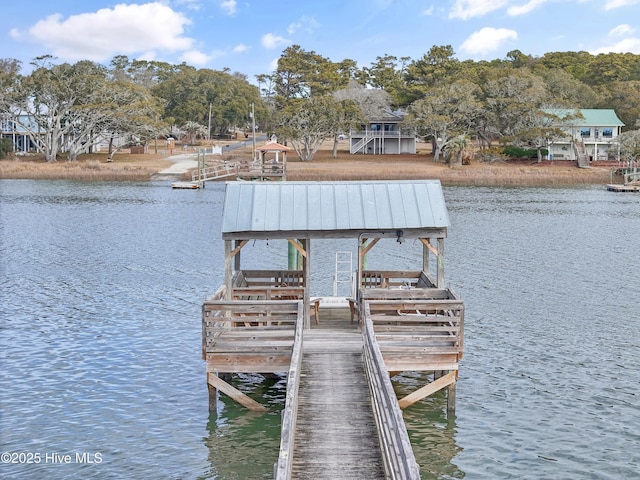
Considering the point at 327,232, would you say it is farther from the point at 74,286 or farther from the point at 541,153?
the point at 541,153

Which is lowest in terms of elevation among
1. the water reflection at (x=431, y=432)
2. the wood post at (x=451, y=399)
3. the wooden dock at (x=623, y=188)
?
the water reflection at (x=431, y=432)

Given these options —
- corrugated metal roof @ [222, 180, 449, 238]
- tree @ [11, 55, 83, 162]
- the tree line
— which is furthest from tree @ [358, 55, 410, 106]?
corrugated metal roof @ [222, 180, 449, 238]

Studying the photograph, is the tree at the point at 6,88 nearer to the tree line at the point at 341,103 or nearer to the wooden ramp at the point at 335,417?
the tree line at the point at 341,103

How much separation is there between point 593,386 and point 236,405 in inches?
351

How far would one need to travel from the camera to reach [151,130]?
99625mm

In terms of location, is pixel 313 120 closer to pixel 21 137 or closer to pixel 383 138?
pixel 383 138

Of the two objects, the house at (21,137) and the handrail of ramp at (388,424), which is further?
the house at (21,137)

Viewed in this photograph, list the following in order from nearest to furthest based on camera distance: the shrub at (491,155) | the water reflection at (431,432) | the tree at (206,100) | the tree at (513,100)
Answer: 1. the water reflection at (431,432)
2. the tree at (513,100)
3. the shrub at (491,155)
4. the tree at (206,100)

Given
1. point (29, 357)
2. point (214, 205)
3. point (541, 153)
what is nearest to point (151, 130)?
point (214, 205)

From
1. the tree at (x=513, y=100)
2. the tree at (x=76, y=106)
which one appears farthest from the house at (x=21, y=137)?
the tree at (x=513, y=100)

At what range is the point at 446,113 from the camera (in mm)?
99000

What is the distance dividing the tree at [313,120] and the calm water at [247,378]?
5181cm

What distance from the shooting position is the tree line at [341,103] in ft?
313

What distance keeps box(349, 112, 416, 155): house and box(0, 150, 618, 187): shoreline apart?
1076 cm
